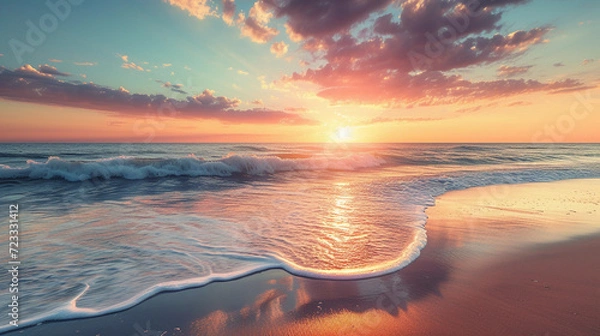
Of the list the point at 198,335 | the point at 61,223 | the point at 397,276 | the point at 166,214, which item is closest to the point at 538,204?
the point at 397,276

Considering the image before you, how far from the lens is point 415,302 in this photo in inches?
117

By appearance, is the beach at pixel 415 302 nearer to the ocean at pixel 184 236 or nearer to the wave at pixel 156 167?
the ocean at pixel 184 236

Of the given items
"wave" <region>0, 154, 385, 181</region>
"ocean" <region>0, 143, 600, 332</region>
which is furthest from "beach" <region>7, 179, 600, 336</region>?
"wave" <region>0, 154, 385, 181</region>

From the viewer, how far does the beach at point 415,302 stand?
253 centimetres

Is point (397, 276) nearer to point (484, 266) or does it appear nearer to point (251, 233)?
point (484, 266)

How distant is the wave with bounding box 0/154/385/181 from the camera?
42.5 feet

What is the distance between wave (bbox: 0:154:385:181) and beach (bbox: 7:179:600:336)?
13204mm

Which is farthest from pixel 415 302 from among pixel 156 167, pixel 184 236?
pixel 156 167

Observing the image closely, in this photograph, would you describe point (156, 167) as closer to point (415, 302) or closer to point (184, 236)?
point (184, 236)

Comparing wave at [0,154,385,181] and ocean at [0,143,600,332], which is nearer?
ocean at [0,143,600,332]

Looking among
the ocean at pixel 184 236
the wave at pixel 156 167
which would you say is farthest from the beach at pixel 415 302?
the wave at pixel 156 167

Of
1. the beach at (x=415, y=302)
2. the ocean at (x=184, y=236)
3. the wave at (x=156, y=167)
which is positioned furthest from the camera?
the wave at (x=156, y=167)

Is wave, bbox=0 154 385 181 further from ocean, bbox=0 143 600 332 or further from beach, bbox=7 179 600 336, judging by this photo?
beach, bbox=7 179 600 336

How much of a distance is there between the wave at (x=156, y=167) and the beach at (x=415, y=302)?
43.3ft
